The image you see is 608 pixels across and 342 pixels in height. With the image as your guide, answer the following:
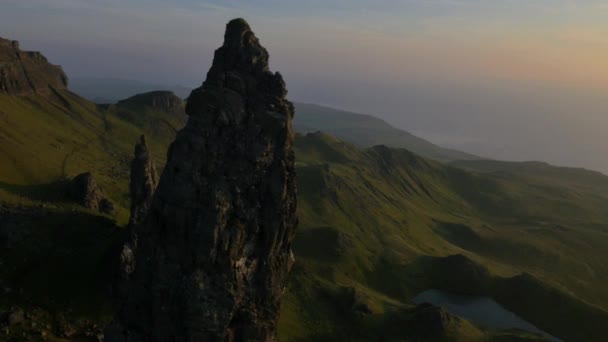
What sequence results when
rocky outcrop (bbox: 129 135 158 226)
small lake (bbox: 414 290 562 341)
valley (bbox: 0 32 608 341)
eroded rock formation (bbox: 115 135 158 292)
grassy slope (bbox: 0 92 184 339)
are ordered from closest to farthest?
grassy slope (bbox: 0 92 184 339), valley (bbox: 0 32 608 341), eroded rock formation (bbox: 115 135 158 292), rocky outcrop (bbox: 129 135 158 226), small lake (bbox: 414 290 562 341)

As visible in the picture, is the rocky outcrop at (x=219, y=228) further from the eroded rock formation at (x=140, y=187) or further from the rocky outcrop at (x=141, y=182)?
the rocky outcrop at (x=141, y=182)

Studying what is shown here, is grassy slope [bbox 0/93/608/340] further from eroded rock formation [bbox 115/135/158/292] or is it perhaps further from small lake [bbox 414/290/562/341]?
eroded rock formation [bbox 115/135/158/292]

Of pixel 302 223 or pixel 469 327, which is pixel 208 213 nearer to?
pixel 469 327

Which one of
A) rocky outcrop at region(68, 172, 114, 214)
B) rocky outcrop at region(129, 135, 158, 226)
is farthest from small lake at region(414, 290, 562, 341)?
rocky outcrop at region(68, 172, 114, 214)

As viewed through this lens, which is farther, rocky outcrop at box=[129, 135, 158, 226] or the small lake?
the small lake

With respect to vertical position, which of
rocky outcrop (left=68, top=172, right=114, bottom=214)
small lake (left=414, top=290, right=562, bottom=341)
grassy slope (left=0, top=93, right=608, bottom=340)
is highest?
rocky outcrop (left=68, top=172, right=114, bottom=214)

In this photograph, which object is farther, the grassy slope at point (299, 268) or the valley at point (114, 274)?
the grassy slope at point (299, 268)

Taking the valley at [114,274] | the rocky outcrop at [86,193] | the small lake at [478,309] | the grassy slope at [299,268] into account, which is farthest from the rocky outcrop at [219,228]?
the small lake at [478,309]
